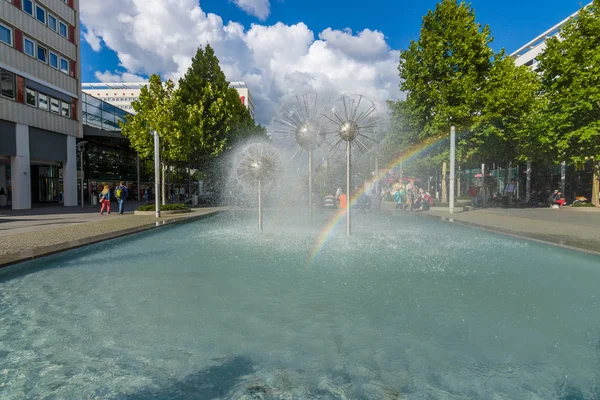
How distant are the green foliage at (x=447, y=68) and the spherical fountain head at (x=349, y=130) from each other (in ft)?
55.7

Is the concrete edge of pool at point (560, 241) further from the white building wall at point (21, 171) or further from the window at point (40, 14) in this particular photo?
the window at point (40, 14)

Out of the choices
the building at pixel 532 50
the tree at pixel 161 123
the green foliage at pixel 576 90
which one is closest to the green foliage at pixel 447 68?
the green foliage at pixel 576 90

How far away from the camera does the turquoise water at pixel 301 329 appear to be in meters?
3.08

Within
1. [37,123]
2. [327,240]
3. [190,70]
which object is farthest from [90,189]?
[327,240]

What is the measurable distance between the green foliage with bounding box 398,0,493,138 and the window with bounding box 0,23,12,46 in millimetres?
29291

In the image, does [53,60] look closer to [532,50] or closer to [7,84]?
[7,84]

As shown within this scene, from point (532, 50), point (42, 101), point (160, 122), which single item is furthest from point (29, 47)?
point (532, 50)

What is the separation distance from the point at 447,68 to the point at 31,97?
31737mm

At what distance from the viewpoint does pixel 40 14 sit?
30.7 metres

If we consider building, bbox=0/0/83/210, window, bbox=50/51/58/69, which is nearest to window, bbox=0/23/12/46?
building, bbox=0/0/83/210

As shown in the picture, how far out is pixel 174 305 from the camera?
5113mm

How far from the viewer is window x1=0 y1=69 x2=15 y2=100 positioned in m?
26.6

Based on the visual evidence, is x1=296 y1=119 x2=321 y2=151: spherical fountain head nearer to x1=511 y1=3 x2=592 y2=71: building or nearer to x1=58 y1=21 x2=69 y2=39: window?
x1=58 y1=21 x2=69 y2=39: window

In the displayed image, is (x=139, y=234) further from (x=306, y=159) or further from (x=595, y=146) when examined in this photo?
(x=595, y=146)
